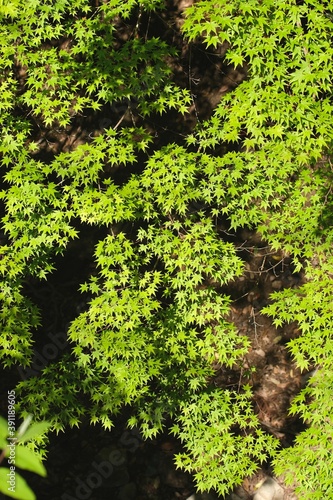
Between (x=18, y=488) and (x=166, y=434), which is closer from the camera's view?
(x=18, y=488)

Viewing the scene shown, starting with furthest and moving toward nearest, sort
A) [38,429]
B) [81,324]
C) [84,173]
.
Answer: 1. [81,324]
2. [84,173]
3. [38,429]

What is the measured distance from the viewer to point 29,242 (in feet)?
10.6

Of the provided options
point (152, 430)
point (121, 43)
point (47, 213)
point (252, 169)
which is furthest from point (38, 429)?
point (121, 43)

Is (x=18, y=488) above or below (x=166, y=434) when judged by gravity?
above

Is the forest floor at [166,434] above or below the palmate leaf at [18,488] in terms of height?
below

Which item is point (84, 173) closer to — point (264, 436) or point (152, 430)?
point (152, 430)

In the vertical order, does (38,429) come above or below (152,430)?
above

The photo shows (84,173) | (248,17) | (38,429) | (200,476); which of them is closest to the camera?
(38,429)

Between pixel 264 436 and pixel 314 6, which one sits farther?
pixel 264 436

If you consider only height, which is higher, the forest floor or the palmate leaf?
the palmate leaf

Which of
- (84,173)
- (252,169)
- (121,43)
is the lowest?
(84,173)

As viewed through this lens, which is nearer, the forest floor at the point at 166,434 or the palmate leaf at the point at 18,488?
the palmate leaf at the point at 18,488

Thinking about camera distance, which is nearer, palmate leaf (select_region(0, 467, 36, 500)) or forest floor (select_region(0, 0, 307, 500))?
palmate leaf (select_region(0, 467, 36, 500))

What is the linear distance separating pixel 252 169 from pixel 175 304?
3.53 feet
